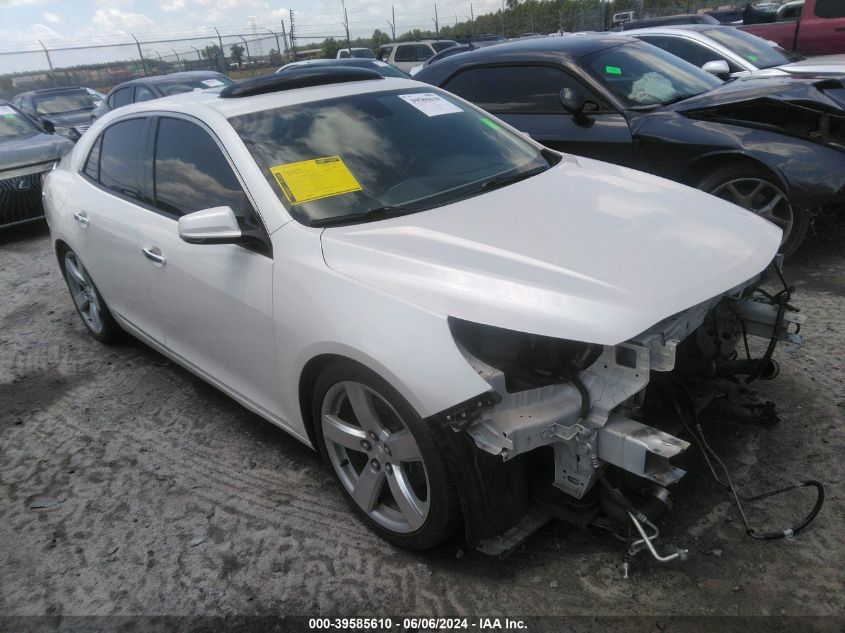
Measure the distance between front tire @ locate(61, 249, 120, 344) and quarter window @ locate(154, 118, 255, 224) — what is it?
1366 mm

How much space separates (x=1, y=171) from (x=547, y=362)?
7441 millimetres

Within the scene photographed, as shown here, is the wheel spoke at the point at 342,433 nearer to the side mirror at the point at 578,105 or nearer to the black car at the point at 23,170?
the side mirror at the point at 578,105

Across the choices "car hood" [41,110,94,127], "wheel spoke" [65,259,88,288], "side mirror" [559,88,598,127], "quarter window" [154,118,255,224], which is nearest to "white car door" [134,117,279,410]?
"quarter window" [154,118,255,224]

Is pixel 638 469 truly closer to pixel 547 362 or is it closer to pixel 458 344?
pixel 547 362

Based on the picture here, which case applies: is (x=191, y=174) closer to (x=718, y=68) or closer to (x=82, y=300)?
(x=82, y=300)

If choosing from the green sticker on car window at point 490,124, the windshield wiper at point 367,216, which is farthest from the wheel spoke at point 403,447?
the green sticker on car window at point 490,124

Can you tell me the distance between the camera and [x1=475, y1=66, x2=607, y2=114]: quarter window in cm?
549

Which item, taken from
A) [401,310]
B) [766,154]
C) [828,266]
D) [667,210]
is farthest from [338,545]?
[828,266]

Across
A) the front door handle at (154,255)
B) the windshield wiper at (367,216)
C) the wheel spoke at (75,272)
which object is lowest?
the wheel spoke at (75,272)

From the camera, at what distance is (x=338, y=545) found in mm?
2643

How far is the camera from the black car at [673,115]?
4.52 m

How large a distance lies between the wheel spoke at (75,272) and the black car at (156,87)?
22.8 ft

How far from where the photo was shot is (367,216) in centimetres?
267

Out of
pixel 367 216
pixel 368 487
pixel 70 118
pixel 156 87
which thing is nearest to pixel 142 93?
pixel 156 87
